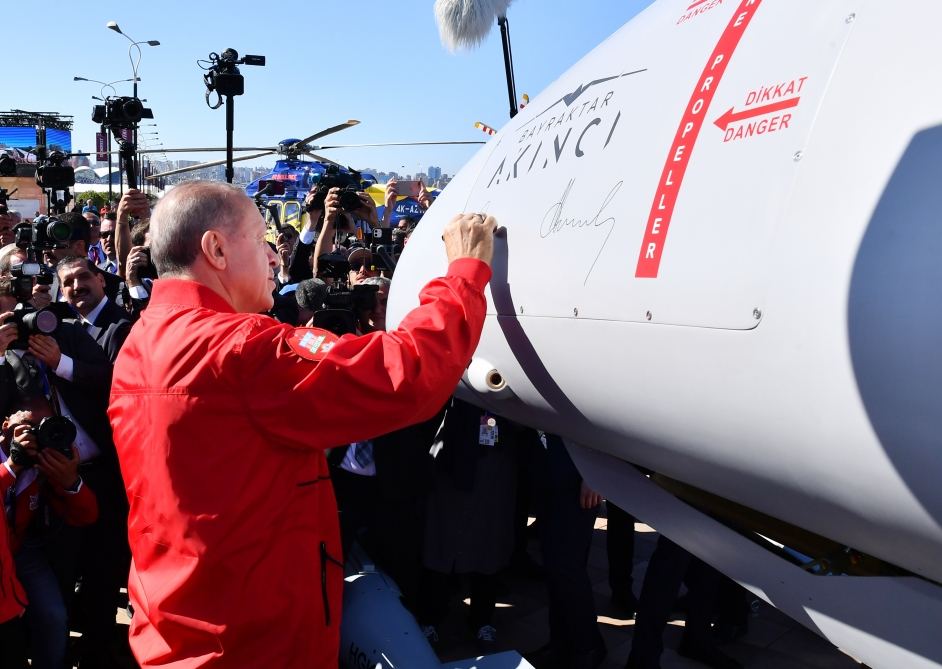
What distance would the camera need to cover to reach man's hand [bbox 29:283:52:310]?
4.22 m

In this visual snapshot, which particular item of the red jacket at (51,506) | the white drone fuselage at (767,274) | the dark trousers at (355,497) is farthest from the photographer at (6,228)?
the white drone fuselage at (767,274)

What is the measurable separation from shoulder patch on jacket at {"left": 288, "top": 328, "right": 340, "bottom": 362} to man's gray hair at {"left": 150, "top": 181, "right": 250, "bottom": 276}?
371mm

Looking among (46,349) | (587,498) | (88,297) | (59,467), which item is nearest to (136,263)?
(88,297)

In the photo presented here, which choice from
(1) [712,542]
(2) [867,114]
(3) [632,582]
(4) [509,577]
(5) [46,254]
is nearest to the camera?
(2) [867,114]

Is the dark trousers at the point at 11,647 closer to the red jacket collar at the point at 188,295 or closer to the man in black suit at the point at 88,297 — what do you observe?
the man in black suit at the point at 88,297

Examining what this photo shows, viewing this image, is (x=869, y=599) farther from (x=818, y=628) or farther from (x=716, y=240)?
(x=716, y=240)

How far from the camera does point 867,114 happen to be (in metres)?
1.11

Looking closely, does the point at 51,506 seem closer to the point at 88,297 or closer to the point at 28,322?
the point at 28,322

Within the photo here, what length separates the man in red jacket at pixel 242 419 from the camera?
1690 millimetres

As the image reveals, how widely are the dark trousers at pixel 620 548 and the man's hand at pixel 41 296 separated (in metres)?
3.22

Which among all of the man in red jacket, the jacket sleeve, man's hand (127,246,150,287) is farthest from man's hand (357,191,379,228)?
the jacket sleeve

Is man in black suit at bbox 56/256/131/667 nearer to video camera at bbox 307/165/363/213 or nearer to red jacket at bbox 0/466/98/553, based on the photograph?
red jacket at bbox 0/466/98/553

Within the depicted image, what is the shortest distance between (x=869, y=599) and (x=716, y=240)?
2.14 ft

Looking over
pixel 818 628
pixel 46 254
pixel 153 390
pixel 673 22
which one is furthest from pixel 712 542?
pixel 46 254
